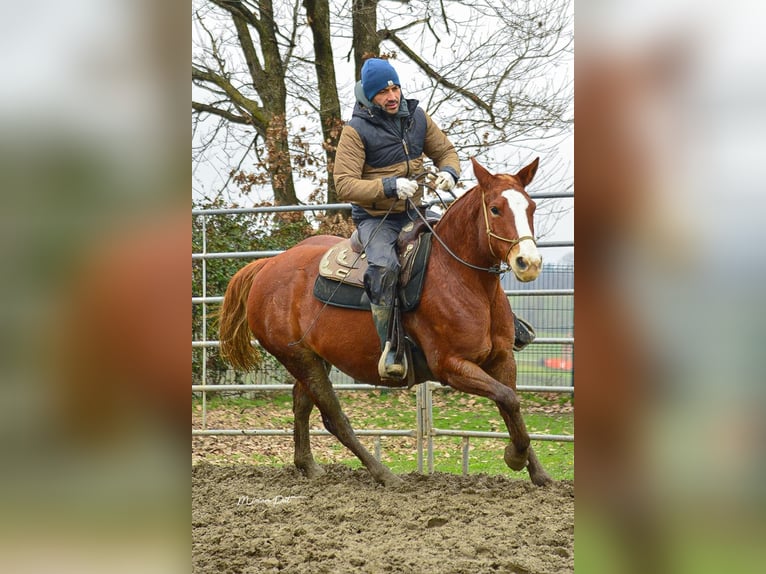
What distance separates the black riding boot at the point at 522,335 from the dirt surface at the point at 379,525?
812 mm

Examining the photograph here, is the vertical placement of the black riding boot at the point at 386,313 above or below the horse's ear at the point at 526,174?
below

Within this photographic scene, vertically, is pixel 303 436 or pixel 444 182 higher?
pixel 444 182

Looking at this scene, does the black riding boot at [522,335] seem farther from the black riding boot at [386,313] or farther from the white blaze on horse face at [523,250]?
the white blaze on horse face at [523,250]

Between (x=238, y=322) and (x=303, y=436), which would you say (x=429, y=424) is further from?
(x=238, y=322)

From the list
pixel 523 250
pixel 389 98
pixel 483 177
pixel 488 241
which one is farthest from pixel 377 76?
pixel 523 250

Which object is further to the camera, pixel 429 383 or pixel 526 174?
pixel 429 383

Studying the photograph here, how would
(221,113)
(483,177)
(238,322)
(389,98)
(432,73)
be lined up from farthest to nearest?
(221,113) → (432,73) → (238,322) → (389,98) → (483,177)

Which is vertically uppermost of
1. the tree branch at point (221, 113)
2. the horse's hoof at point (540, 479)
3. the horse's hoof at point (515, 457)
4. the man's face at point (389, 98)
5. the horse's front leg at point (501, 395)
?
the tree branch at point (221, 113)

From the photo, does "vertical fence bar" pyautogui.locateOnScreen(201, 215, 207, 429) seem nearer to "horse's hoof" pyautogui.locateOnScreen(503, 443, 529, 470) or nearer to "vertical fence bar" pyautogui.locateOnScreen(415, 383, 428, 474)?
"vertical fence bar" pyautogui.locateOnScreen(415, 383, 428, 474)

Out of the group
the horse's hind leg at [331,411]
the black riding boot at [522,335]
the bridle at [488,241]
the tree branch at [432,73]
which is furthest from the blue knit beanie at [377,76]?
the tree branch at [432,73]

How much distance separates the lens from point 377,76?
Answer: 459 cm

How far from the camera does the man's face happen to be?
184 inches

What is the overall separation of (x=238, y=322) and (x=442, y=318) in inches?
76.7

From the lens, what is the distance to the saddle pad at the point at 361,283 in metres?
4.54
